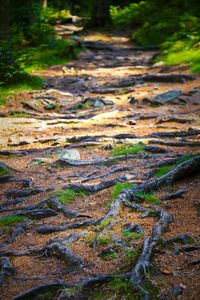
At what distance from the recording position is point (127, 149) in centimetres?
924

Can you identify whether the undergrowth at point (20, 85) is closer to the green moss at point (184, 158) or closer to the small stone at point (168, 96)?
the small stone at point (168, 96)

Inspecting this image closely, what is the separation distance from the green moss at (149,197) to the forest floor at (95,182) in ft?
0.06

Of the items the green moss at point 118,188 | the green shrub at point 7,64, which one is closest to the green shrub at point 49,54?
the green shrub at point 7,64

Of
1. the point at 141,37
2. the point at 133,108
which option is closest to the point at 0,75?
the point at 133,108

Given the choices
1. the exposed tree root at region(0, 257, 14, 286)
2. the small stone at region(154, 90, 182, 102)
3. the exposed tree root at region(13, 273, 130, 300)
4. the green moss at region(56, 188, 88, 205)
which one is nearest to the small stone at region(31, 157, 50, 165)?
the green moss at region(56, 188, 88, 205)

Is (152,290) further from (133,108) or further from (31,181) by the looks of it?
(133,108)

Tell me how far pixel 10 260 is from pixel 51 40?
19.2 meters

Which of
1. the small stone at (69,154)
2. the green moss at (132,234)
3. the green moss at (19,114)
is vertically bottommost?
the green moss at (19,114)

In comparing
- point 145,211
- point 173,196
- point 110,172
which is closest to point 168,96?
point 110,172

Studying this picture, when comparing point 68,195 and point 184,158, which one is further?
point 184,158

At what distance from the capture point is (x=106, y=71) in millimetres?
19656

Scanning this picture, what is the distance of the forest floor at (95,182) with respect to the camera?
15.5 ft

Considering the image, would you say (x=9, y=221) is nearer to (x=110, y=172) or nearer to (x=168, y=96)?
(x=110, y=172)

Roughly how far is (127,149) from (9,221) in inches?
148
